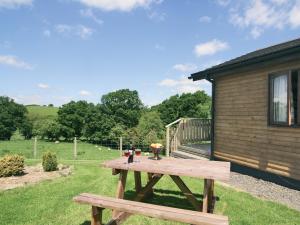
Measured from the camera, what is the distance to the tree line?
26.4m

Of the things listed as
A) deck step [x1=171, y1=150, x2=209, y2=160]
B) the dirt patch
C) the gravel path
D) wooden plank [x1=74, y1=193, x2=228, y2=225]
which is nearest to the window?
the gravel path

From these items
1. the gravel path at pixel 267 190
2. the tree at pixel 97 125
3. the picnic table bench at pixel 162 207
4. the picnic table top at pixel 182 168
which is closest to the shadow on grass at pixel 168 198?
the picnic table bench at pixel 162 207

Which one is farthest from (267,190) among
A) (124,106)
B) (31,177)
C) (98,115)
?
(124,106)

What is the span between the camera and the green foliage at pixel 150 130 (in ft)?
58.9

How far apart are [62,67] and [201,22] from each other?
16841 mm

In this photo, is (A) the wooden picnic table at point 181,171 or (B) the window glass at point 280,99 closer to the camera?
(A) the wooden picnic table at point 181,171

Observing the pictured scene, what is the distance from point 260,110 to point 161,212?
19.9ft

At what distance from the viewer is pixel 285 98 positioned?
8.05 metres

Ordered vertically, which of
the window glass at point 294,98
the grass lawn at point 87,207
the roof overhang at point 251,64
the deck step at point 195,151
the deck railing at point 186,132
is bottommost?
the grass lawn at point 87,207

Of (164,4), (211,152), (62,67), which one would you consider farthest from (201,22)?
(62,67)

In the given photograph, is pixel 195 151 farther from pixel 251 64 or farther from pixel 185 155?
pixel 251 64

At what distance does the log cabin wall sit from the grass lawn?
6.19 ft

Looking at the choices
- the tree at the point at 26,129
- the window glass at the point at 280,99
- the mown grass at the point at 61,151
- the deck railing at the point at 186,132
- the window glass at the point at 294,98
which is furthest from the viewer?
the tree at the point at 26,129

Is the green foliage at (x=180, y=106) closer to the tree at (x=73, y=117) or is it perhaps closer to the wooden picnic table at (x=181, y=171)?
the tree at (x=73, y=117)
